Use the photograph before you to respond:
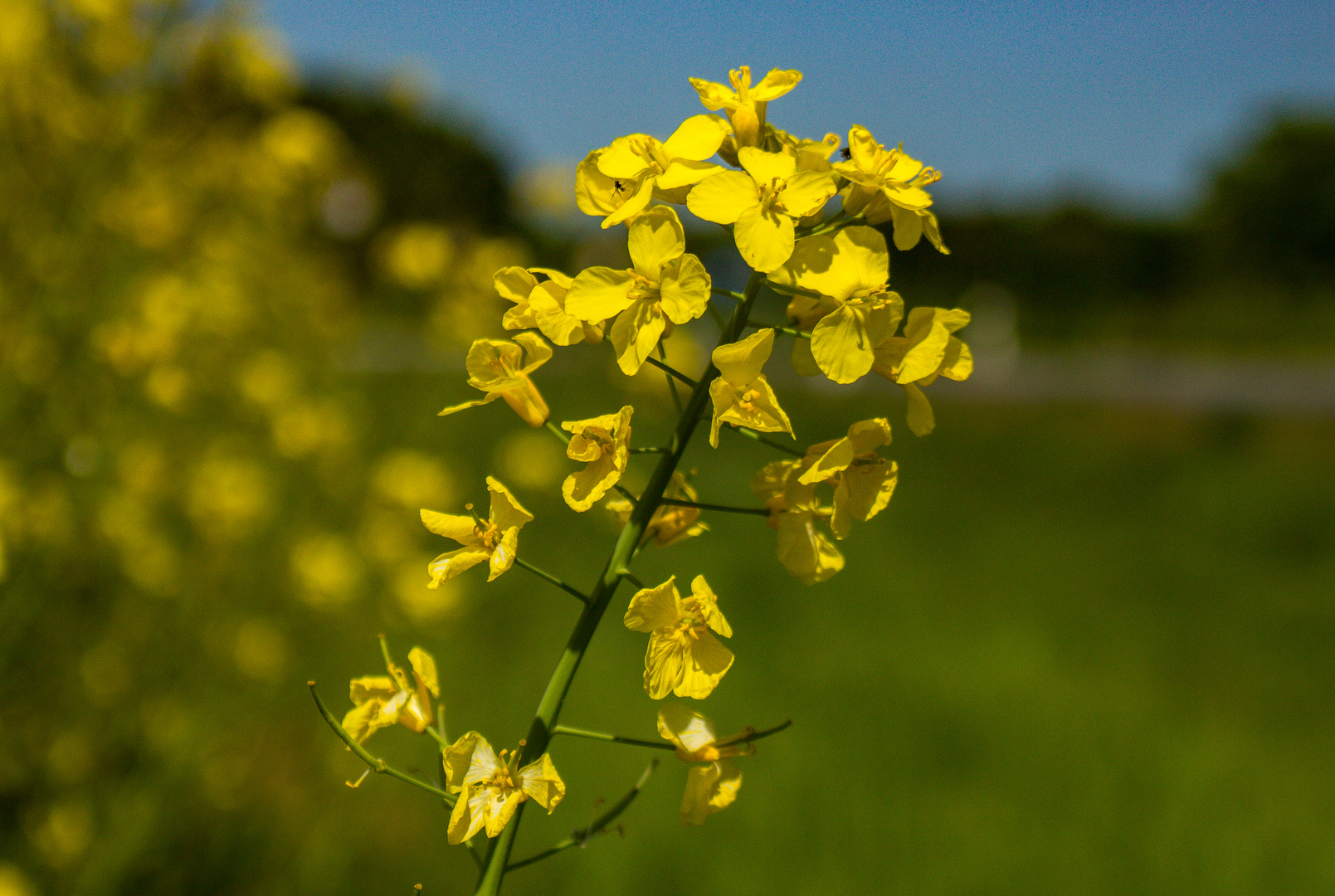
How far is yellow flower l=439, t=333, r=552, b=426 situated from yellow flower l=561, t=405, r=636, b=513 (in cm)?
10

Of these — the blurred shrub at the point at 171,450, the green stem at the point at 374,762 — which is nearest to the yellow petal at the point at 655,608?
the green stem at the point at 374,762

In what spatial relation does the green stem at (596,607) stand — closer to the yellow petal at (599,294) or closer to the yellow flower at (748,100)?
the yellow petal at (599,294)

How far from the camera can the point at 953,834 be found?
116 inches

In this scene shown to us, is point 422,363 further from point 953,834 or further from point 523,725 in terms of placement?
point 953,834

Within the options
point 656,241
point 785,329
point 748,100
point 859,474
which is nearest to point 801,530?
point 859,474

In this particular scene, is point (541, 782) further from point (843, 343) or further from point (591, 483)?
point (843, 343)

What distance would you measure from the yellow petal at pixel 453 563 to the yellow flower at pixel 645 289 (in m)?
0.21

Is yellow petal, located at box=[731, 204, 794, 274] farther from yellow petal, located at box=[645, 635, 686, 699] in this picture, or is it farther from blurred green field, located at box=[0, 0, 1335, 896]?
blurred green field, located at box=[0, 0, 1335, 896]

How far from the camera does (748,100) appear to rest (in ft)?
2.84

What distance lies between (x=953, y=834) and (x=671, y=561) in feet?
7.70

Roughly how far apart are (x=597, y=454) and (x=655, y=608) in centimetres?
14

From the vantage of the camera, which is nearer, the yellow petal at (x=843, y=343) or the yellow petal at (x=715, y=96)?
the yellow petal at (x=843, y=343)

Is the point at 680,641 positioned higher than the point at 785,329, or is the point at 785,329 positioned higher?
the point at 785,329

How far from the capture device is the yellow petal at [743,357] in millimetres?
725
